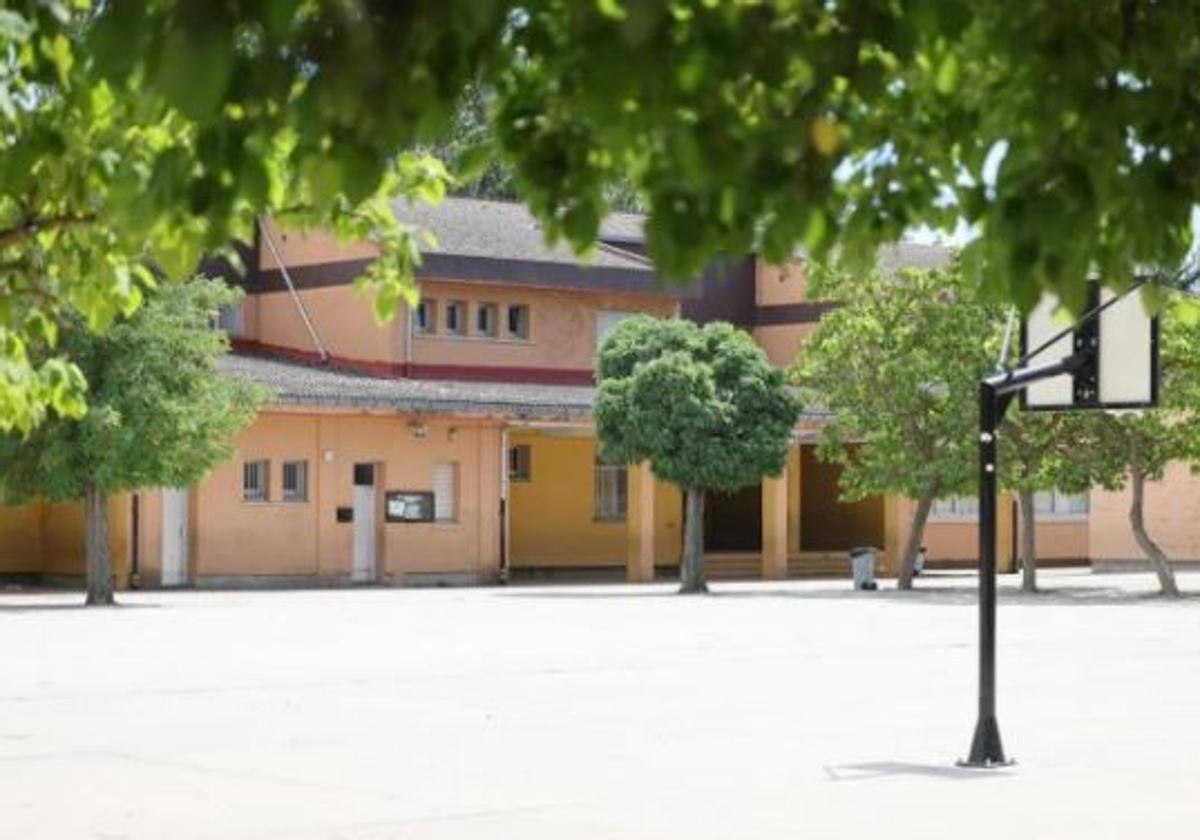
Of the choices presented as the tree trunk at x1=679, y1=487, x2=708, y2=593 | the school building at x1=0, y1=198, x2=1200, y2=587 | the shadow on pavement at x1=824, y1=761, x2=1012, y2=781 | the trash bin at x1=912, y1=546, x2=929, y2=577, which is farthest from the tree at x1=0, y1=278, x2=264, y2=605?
the shadow on pavement at x1=824, y1=761, x2=1012, y2=781

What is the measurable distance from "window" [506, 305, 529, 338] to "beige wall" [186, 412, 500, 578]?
3.44m

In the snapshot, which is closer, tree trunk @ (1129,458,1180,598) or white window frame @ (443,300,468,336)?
tree trunk @ (1129,458,1180,598)

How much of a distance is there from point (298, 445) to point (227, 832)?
108 feet

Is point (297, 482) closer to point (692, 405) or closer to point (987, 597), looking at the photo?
point (692, 405)

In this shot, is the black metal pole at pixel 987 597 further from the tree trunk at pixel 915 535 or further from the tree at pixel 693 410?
the tree trunk at pixel 915 535

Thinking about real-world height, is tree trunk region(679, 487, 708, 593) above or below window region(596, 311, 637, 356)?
below

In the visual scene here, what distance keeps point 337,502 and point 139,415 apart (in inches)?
419

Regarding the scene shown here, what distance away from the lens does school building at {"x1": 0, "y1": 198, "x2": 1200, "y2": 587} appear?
142ft

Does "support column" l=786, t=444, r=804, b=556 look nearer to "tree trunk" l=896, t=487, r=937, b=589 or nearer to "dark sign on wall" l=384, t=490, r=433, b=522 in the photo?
"tree trunk" l=896, t=487, r=937, b=589

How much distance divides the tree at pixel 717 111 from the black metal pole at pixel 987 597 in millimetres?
8611

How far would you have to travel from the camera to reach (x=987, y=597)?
14.3m

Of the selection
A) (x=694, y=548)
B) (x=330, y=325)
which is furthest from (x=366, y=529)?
(x=694, y=548)

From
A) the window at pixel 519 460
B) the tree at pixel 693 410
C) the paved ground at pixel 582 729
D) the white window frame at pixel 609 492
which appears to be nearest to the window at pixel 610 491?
the white window frame at pixel 609 492

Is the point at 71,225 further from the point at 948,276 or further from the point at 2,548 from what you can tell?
the point at 2,548
